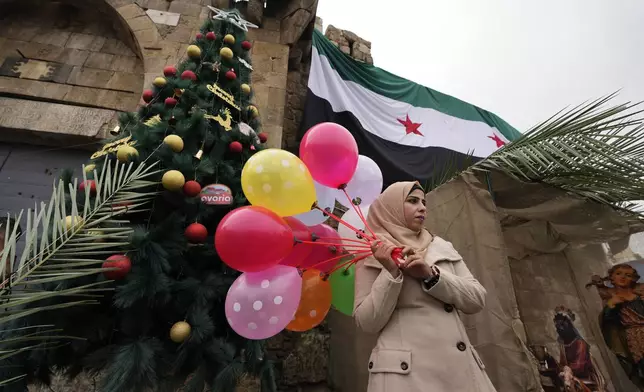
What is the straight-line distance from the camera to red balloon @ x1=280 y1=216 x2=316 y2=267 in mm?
1791

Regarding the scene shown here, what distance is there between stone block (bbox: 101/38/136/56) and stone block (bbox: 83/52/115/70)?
0.08 meters

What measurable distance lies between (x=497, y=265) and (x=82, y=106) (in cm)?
490

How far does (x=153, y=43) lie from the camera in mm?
4281

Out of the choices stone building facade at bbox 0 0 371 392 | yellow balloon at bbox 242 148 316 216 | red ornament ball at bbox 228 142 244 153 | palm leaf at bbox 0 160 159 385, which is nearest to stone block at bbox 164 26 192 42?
stone building facade at bbox 0 0 371 392

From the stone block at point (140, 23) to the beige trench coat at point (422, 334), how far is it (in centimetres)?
467

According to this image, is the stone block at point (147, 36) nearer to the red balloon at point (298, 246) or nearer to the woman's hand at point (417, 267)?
the red balloon at point (298, 246)

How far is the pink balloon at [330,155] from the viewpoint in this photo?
6.40ft

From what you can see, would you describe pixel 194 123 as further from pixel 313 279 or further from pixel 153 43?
pixel 153 43

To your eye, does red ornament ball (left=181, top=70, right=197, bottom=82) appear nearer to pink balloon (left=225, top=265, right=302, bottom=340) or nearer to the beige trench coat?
pink balloon (left=225, top=265, right=302, bottom=340)

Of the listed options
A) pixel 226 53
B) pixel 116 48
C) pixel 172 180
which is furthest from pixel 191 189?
pixel 116 48

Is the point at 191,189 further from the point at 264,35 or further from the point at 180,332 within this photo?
the point at 264,35

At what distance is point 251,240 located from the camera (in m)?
1.48

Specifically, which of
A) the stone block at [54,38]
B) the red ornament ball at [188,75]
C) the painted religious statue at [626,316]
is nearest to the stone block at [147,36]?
the stone block at [54,38]

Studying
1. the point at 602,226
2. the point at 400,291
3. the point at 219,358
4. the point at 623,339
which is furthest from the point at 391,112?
the point at 219,358
